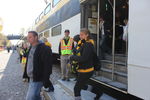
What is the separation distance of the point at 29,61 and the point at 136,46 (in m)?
1.83

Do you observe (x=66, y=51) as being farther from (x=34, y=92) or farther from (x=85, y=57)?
(x=34, y=92)

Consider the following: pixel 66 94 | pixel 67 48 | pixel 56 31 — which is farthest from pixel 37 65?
pixel 56 31

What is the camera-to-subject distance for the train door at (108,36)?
4250 mm

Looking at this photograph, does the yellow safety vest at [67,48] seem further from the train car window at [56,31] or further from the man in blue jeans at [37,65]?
the train car window at [56,31]

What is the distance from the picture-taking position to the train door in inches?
167

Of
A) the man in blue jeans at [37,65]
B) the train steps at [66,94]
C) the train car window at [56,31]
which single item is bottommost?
the train steps at [66,94]

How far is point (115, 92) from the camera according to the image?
4660mm

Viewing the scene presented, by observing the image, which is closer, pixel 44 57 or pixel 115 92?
pixel 44 57

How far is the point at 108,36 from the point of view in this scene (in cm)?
612

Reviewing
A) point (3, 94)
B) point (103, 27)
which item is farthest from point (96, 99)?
point (3, 94)

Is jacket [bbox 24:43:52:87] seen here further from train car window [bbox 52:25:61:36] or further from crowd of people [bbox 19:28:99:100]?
train car window [bbox 52:25:61:36]

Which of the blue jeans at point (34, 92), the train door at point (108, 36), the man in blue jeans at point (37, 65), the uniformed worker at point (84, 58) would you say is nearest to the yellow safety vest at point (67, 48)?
the train door at point (108, 36)

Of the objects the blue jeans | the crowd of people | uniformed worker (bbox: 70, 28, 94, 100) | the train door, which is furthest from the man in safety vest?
the blue jeans

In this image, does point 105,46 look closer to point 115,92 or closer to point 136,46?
point 115,92
